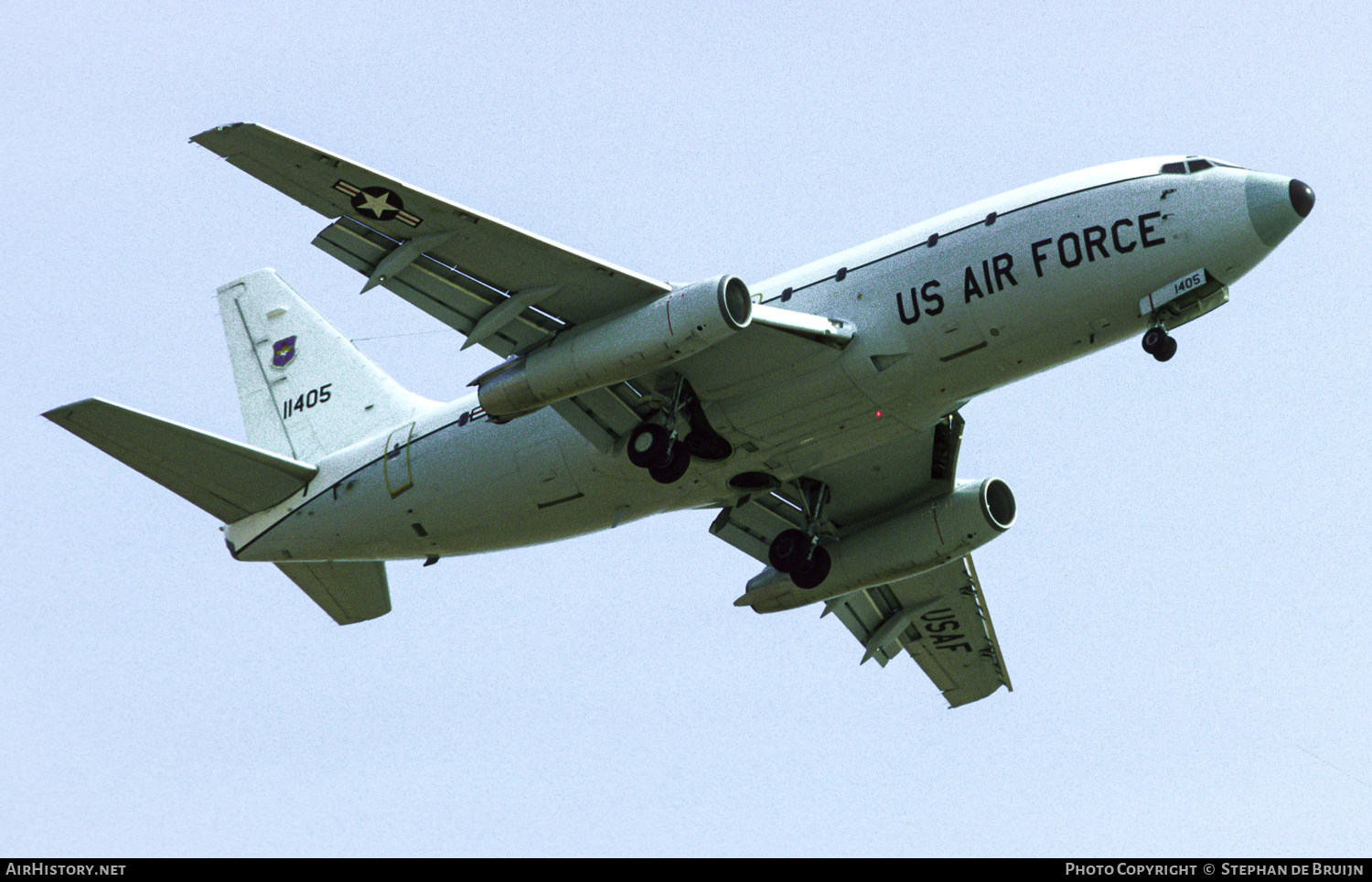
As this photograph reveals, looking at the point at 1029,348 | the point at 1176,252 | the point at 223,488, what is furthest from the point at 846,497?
the point at 223,488

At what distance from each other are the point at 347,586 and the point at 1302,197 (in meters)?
20.6

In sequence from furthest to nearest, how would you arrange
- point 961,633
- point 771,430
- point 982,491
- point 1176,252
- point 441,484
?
point 961,633, point 982,491, point 441,484, point 771,430, point 1176,252

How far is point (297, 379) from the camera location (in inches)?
1447

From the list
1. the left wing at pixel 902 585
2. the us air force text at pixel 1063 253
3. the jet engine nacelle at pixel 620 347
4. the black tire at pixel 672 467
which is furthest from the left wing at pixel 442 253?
the left wing at pixel 902 585

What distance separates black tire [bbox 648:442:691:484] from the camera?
28453 millimetres

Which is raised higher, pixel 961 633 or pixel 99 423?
pixel 99 423

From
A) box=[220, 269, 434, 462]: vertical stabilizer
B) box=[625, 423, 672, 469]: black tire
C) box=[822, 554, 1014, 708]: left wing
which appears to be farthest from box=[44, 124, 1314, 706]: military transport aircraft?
box=[822, 554, 1014, 708]: left wing

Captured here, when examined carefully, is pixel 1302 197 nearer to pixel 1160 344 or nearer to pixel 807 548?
pixel 1160 344

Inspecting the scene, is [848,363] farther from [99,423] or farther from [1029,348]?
[99,423]

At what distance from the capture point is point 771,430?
28844 millimetres

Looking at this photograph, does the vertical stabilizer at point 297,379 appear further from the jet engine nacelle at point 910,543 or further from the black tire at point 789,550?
the jet engine nacelle at point 910,543

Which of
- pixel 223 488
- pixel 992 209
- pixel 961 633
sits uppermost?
pixel 992 209

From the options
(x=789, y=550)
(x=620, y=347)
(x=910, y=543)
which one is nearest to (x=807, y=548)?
(x=789, y=550)

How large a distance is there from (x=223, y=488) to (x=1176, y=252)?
18.9 meters
